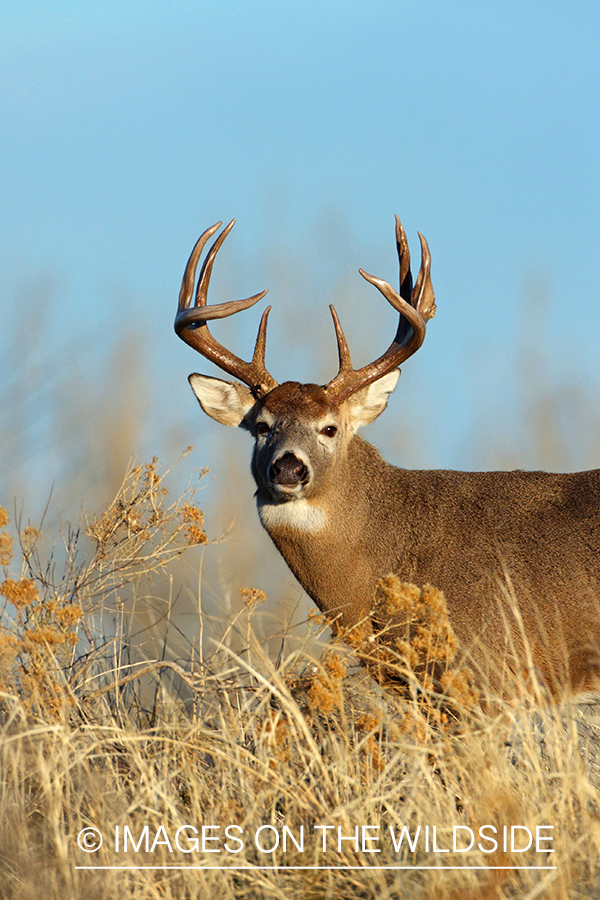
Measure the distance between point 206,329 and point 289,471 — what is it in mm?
1392

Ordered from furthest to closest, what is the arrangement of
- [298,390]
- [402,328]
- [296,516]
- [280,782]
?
[402,328]
[298,390]
[296,516]
[280,782]

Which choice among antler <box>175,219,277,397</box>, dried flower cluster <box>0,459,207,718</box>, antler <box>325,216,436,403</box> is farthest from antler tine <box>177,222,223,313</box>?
dried flower cluster <box>0,459,207,718</box>

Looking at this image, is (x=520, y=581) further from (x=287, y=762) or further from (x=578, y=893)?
(x=578, y=893)

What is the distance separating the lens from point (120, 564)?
5844mm

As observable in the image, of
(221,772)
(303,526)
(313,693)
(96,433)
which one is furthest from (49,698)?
(96,433)

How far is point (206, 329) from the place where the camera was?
22.3ft

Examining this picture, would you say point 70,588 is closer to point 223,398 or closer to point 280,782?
point 223,398

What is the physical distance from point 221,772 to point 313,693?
498 mm

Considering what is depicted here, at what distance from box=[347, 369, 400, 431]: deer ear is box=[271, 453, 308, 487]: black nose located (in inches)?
35.2

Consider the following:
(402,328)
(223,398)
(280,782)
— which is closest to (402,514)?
(402,328)

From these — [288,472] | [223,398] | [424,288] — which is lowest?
[288,472]

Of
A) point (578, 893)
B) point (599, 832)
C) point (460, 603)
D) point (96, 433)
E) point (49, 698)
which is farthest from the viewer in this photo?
point (96, 433)

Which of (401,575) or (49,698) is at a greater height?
(401,575)

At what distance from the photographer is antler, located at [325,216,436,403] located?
6597 mm
